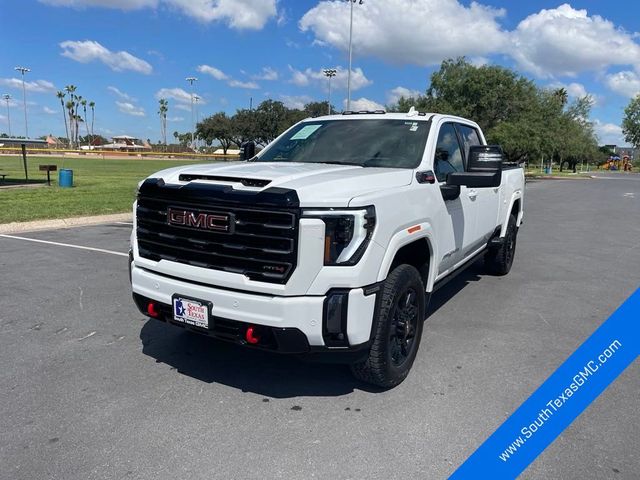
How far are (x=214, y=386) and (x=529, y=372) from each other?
2.41 metres

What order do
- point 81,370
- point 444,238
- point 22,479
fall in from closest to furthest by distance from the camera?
1. point 22,479
2. point 81,370
3. point 444,238

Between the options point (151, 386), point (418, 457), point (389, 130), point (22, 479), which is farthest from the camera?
point (389, 130)

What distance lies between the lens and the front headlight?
2895mm

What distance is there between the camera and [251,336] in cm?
306

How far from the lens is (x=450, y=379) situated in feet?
12.4

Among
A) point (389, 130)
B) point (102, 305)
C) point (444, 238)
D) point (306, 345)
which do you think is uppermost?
point (389, 130)

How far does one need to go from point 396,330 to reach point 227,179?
60.6 inches

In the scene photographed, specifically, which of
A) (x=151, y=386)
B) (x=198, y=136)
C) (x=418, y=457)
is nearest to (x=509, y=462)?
(x=418, y=457)

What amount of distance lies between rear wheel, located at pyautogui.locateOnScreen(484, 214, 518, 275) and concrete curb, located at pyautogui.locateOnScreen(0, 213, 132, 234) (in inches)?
334

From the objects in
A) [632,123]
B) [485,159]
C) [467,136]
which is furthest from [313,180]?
[632,123]

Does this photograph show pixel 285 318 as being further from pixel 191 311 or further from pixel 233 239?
pixel 191 311

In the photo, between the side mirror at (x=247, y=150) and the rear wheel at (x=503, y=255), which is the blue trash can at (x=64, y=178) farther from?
the rear wheel at (x=503, y=255)

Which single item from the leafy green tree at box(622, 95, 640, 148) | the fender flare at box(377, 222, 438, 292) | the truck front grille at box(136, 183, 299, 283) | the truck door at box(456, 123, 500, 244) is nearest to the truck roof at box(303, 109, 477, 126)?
the truck door at box(456, 123, 500, 244)

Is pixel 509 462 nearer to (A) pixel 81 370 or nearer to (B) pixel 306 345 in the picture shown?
(B) pixel 306 345
